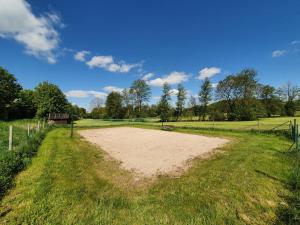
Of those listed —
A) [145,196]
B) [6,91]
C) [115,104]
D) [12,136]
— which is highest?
[6,91]

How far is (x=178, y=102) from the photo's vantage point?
6159 cm

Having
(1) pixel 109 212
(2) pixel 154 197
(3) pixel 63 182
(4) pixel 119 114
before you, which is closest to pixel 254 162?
(2) pixel 154 197

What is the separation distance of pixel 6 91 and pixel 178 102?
52.4 meters

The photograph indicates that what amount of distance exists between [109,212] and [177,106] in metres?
59.5

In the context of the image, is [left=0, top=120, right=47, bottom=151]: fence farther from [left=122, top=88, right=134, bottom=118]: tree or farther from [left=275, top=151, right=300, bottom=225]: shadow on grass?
[left=122, top=88, right=134, bottom=118]: tree

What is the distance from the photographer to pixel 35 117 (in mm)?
48500

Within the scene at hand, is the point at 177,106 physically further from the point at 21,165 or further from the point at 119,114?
the point at 21,165

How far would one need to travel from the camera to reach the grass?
126 inches

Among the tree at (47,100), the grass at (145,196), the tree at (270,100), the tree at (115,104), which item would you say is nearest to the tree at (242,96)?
the tree at (270,100)

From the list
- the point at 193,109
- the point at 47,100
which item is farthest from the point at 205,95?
the point at 47,100

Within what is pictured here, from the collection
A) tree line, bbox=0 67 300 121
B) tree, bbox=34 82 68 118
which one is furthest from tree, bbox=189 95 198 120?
tree, bbox=34 82 68 118

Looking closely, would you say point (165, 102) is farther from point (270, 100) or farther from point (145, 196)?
point (145, 196)

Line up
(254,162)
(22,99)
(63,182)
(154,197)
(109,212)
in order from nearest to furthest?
(109,212)
(154,197)
(63,182)
(254,162)
(22,99)

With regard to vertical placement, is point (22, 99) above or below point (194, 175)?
above
